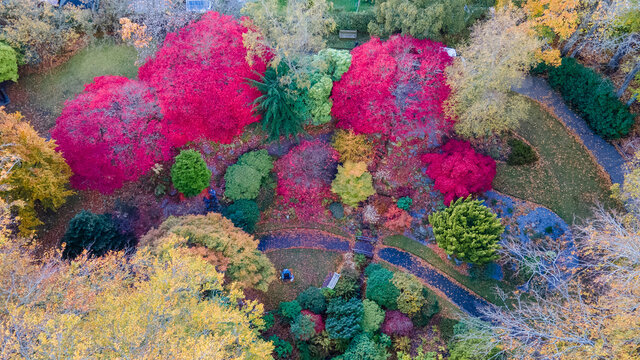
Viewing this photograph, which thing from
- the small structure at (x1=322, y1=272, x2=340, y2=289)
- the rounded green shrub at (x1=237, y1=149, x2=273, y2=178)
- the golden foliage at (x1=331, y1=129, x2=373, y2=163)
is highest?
the golden foliage at (x1=331, y1=129, x2=373, y2=163)

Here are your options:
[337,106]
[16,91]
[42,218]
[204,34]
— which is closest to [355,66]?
[337,106]

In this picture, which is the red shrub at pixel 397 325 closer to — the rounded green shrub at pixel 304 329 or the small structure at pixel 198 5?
the rounded green shrub at pixel 304 329

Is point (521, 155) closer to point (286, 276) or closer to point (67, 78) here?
point (286, 276)

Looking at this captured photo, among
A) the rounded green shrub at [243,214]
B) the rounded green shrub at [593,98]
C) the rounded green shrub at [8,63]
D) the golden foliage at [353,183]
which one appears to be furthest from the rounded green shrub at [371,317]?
the rounded green shrub at [8,63]

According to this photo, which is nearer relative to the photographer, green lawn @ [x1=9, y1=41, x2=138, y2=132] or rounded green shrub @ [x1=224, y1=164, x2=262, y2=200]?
rounded green shrub @ [x1=224, y1=164, x2=262, y2=200]

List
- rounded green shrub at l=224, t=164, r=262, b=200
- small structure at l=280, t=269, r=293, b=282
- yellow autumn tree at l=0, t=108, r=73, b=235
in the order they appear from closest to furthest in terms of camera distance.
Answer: yellow autumn tree at l=0, t=108, r=73, b=235 → small structure at l=280, t=269, r=293, b=282 → rounded green shrub at l=224, t=164, r=262, b=200

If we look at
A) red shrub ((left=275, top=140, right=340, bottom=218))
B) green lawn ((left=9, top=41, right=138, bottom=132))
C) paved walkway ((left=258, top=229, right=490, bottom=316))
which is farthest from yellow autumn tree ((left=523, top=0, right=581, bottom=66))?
green lawn ((left=9, top=41, right=138, bottom=132))

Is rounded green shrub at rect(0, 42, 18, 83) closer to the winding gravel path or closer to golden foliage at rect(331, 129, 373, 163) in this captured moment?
golden foliage at rect(331, 129, 373, 163)

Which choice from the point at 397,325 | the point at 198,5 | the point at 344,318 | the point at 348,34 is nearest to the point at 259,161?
the point at 344,318
